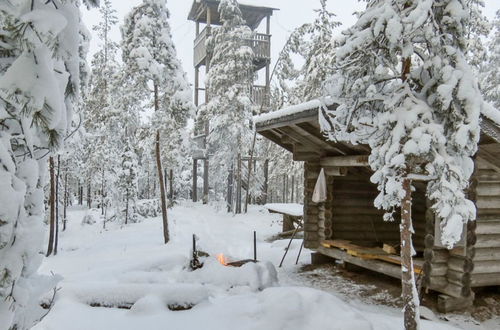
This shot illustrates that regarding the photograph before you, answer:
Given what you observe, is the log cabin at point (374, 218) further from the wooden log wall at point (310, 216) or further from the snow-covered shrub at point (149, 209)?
the snow-covered shrub at point (149, 209)

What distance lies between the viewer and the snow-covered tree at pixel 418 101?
15.0 ft

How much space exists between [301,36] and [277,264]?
13165 millimetres

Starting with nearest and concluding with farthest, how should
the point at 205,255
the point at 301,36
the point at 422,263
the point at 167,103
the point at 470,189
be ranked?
the point at 470,189 → the point at 422,263 → the point at 205,255 → the point at 167,103 → the point at 301,36

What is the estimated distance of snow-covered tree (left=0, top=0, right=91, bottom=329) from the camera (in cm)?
238

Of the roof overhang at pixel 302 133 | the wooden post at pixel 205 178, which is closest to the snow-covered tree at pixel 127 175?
the wooden post at pixel 205 178

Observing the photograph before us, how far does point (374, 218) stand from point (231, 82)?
11725mm

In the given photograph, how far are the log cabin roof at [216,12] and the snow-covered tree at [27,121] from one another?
21.6 metres

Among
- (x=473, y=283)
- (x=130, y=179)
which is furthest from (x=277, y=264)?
(x=130, y=179)

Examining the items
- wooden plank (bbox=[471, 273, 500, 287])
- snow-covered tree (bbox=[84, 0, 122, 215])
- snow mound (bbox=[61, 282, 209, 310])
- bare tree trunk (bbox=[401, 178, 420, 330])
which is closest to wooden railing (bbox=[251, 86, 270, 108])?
snow-covered tree (bbox=[84, 0, 122, 215])

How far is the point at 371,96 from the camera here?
16.5ft

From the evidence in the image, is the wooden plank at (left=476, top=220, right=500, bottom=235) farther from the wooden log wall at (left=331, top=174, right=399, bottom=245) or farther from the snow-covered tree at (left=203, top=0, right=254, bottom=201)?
the snow-covered tree at (left=203, top=0, right=254, bottom=201)

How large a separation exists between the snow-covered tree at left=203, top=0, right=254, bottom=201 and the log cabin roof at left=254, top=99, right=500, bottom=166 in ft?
31.2

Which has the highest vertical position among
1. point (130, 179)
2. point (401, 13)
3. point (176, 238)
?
point (401, 13)

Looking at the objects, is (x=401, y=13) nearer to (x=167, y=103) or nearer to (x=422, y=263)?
(x=422, y=263)
